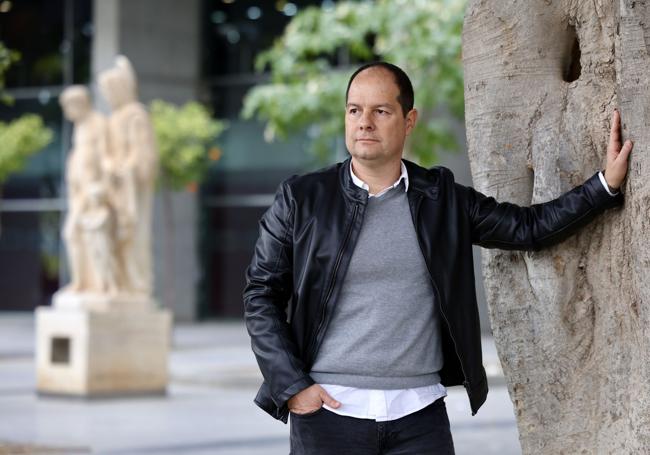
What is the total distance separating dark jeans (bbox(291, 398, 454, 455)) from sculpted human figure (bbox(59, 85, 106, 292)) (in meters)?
11.7

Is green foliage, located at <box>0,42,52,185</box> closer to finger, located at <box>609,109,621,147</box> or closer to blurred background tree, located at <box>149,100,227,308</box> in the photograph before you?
blurred background tree, located at <box>149,100,227,308</box>

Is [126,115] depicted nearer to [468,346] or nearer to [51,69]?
[468,346]

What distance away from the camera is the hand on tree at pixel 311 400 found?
3.64m

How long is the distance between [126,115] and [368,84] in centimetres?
1191

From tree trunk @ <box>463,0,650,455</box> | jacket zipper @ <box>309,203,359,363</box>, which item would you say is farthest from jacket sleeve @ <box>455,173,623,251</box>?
jacket zipper @ <box>309,203,359,363</box>

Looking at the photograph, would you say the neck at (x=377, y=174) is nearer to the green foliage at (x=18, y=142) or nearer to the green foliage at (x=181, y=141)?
the green foliage at (x=181, y=141)

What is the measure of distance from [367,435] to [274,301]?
465 mm

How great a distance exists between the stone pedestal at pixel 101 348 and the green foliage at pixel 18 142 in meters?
14.8

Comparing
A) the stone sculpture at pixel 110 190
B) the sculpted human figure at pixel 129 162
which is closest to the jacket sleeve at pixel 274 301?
the stone sculpture at pixel 110 190

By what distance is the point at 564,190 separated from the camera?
4.21 meters

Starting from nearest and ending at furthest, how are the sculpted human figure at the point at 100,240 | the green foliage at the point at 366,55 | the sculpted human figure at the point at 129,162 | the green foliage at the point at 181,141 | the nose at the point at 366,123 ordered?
the nose at the point at 366,123 < the sculpted human figure at the point at 100,240 < the sculpted human figure at the point at 129,162 < the green foliage at the point at 366,55 < the green foliage at the point at 181,141

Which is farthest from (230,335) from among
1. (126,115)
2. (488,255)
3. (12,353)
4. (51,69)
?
(488,255)

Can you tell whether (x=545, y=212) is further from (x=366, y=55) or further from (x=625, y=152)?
(x=366, y=55)

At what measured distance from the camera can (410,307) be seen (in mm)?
3713
